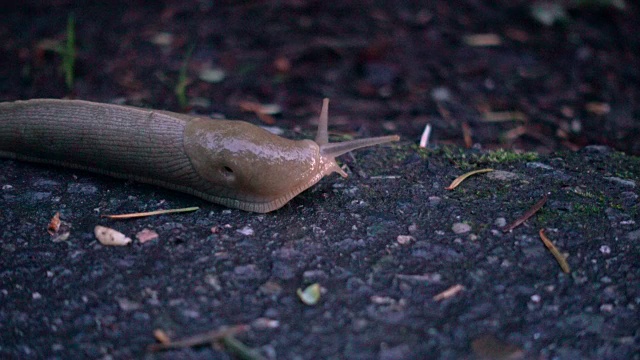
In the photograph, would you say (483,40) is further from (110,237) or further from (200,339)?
(200,339)

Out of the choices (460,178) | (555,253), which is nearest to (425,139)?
(460,178)

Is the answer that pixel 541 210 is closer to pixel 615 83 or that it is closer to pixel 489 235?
pixel 489 235

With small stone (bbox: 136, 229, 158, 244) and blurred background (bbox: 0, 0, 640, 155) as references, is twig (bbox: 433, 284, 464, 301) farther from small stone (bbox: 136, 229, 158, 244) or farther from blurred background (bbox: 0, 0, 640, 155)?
blurred background (bbox: 0, 0, 640, 155)

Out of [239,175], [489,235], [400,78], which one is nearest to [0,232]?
[239,175]

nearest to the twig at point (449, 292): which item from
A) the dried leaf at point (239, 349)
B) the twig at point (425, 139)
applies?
the dried leaf at point (239, 349)

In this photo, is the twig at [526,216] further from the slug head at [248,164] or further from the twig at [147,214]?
the twig at [147,214]

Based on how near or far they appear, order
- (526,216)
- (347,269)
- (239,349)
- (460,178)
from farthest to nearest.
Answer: (460,178) → (526,216) → (347,269) → (239,349)
